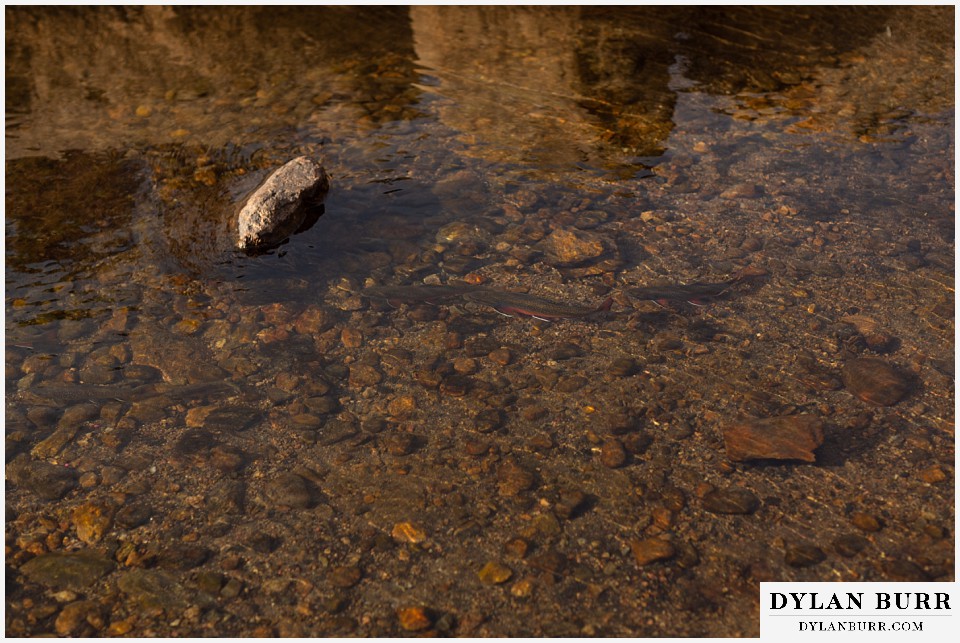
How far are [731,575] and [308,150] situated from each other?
22.2 ft

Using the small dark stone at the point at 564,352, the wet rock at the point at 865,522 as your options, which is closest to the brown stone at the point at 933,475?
the wet rock at the point at 865,522

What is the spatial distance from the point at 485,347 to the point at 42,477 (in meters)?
3.43

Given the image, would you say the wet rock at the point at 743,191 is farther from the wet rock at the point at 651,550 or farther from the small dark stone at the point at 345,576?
the small dark stone at the point at 345,576

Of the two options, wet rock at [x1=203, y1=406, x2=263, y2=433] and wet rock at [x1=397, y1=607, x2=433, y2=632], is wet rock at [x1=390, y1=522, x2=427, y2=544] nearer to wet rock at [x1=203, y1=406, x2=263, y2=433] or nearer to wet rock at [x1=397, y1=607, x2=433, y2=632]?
wet rock at [x1=397, y1=607, x2=433, y2=632]

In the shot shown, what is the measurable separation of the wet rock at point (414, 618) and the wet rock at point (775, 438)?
2.38 m

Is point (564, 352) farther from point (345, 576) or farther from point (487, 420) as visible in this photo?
point (345, 576)

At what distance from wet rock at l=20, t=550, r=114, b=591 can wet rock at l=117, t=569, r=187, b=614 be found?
7.1 inches

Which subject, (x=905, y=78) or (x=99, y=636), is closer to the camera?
(x=99, y=636)

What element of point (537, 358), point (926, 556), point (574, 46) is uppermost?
point (574, 46)

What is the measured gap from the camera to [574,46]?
10781mm

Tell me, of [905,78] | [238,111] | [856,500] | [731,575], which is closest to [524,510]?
[731,575]

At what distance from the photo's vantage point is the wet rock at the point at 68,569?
14.1 feet

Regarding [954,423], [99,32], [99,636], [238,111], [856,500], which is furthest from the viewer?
[99,32]

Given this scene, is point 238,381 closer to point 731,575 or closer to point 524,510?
point 524,510
